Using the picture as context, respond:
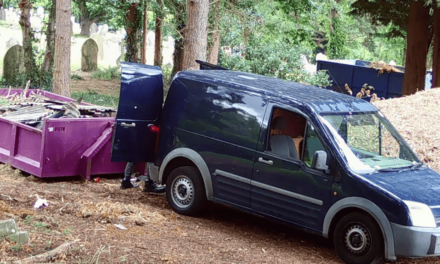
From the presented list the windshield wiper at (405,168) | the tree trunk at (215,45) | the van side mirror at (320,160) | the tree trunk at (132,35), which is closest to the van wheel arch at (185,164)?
the van side mirror at (320,160)

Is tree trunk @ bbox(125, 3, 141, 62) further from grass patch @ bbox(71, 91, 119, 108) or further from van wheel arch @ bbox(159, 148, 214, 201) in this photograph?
van wheel arch @ bbox(159, 148, 214, 201)

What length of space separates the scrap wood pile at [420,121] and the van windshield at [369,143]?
8.90 ft

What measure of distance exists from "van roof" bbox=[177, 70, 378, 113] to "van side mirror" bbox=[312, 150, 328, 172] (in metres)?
0.66

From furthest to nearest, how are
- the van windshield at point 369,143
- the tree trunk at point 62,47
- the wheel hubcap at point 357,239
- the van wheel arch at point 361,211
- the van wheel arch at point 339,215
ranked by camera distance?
the tree trunk at point 62,47 → the van windshield at point 369,143 → the van wheel arch at point 339,215 → the wheel hubcap at point 357,239 → the van wheel arch at point 361,211

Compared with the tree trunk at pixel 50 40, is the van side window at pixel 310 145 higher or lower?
lower

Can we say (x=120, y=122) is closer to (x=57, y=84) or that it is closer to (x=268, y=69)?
(x=57, y=84)

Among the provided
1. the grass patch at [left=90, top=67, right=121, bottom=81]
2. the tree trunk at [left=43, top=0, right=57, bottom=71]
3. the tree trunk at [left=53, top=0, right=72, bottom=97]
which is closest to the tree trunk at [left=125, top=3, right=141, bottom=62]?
the grass patch at [left=90, top=67, right=121, bottom=81]

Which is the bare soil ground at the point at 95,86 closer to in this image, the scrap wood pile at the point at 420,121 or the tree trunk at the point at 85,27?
the scrap wood pile at the point at 420,121

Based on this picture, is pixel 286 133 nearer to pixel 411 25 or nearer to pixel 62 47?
pixel 62 47

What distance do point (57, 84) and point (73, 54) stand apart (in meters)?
27.2

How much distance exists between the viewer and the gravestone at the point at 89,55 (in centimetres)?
3006

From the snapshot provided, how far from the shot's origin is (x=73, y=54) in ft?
136

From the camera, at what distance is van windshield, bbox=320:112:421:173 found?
7.23 meters


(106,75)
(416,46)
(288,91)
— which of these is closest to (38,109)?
(288,91)
